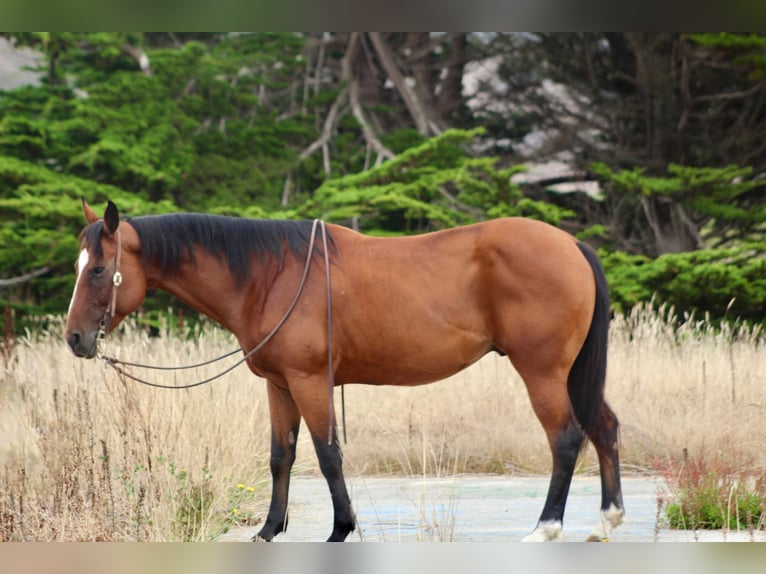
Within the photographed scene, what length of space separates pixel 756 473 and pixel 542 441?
199cm

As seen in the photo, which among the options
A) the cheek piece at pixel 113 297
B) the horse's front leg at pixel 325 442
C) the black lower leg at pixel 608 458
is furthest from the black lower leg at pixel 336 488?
the black lower leg at pixel 608 458

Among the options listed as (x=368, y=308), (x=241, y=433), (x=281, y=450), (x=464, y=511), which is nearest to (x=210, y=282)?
(x=368, y=308)

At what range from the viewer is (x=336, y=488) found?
5.50 m

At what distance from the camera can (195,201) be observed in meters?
15.7

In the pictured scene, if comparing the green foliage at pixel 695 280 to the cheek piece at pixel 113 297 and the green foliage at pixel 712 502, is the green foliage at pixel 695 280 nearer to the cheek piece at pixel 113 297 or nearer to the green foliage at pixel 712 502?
the green foliage at pixel 712 502

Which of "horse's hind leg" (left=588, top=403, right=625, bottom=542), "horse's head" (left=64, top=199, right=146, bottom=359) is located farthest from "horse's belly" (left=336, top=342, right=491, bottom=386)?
"horse's head" (left=64, top=199, right=146, bottom=359)

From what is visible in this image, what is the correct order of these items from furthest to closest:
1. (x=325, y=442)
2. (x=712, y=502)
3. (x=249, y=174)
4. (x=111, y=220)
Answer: (x=249, y=174) → (x=712, y=502) → (x=325, y=442) → (x=111, y=220)

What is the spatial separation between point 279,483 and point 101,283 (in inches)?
61.2

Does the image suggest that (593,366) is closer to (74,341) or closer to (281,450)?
(281,450)

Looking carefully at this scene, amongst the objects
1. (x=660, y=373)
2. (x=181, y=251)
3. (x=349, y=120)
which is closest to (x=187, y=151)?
(x=349, y=120)

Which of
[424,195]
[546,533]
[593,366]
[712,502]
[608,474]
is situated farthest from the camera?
[424,195]

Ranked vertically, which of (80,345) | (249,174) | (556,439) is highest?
(249,174)

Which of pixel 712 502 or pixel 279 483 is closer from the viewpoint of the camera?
pixel 279 483

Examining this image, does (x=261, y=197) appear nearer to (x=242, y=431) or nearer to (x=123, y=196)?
(x=123, y=196)
